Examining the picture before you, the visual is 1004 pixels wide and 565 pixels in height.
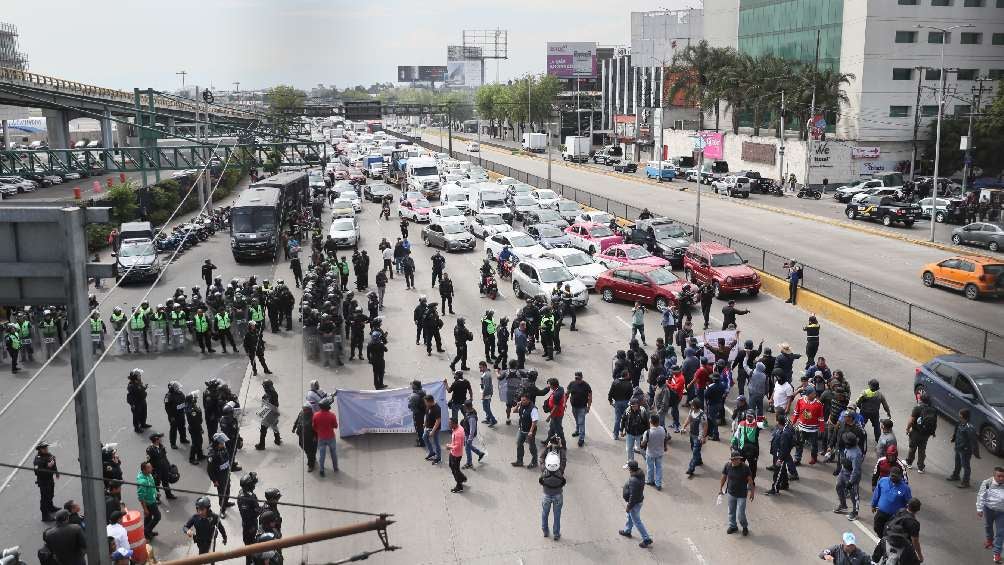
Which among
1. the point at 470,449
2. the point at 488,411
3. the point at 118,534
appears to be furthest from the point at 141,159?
the point at 118,534

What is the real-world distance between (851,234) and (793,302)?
50.0 feet

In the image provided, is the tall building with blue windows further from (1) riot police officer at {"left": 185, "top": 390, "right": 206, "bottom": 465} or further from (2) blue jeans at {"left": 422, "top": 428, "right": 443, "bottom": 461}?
(1) riot police officer at {"left": 185, "top": 390, "right": 206, "bottom": 465}

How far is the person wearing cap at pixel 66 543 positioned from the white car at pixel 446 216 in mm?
29324

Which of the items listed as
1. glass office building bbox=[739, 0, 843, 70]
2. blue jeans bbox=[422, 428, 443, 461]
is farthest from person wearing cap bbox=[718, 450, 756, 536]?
glass office building bbox=[739, 0, 843, 70]

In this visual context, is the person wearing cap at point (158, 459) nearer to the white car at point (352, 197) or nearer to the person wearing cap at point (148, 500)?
the person wearing cap at point (148, 500)

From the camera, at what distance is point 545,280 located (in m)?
26.2

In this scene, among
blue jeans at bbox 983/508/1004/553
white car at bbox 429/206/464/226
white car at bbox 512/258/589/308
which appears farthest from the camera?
white car at bbox 429/206/464/226

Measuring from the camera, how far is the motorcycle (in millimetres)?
56656

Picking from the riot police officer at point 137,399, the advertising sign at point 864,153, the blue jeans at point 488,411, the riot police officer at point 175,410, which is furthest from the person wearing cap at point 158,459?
the advertising sign at point 864,153

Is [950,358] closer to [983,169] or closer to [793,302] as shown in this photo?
[793,302]

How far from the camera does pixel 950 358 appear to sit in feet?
53.5

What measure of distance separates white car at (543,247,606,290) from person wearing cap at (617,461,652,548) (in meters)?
16.2

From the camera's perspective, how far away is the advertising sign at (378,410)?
15773 millimetres

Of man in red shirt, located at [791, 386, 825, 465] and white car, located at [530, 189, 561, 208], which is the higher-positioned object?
white car, located at [530, 189, 561, 208]
